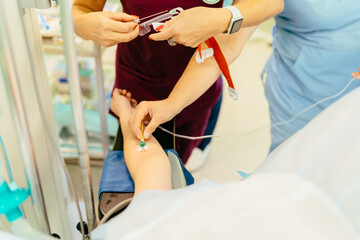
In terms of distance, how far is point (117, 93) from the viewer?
1.17 m

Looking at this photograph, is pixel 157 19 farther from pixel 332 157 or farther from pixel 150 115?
pixel 332 157

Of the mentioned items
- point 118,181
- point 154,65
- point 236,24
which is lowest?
point 118,181

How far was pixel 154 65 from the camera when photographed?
4.06 ft

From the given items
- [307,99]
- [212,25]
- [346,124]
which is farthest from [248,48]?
[346,124]

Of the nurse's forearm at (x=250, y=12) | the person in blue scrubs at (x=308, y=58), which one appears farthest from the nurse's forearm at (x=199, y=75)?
the nurse's forearm at (x=250, y=12)

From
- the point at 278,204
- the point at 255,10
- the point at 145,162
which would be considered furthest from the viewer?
the point at 255,10

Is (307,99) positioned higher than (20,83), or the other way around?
(20,83)

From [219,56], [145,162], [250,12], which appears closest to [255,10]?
[250,12]

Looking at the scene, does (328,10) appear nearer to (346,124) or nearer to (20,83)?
(346,124)

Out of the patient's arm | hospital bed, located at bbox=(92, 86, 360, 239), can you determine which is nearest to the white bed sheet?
hospital bed, located at bbox=(92, 86, 360, 239)

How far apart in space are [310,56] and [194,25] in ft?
1.76

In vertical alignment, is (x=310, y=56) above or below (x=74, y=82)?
below

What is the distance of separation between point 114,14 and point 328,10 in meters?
0.67

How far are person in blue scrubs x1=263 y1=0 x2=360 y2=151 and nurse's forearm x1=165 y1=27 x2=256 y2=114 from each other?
20cm
